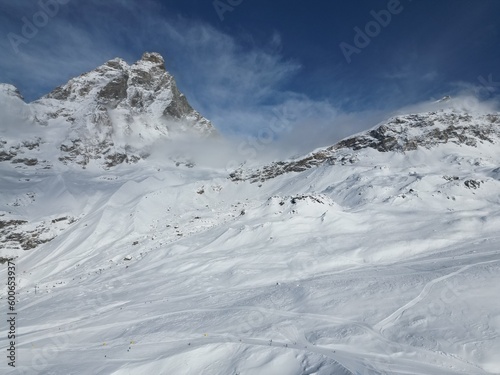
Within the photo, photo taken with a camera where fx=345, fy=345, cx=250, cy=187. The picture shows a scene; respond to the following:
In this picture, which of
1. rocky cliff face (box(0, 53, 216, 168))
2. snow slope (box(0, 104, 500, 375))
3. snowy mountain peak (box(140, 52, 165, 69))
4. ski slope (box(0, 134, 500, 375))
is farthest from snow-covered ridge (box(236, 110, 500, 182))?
snowy mountain peak (box(140, 52, 165, 69))

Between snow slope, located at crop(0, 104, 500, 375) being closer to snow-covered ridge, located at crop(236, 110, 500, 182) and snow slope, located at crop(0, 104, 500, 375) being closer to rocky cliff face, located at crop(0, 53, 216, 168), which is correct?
snow-covered ridge, located at crop(236, 110, 500, 182)

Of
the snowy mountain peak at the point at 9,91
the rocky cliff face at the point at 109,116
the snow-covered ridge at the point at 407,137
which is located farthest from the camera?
the snowy mountain peak at the point at 9,91

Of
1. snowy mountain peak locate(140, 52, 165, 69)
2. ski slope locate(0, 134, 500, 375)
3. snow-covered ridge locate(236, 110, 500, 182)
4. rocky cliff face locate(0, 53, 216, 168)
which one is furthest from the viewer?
snowy mountain peak locate(140, 52, 165, 69)

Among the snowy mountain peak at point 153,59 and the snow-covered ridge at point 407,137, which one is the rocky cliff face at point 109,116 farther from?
the snow-covered ridge at point 407,137

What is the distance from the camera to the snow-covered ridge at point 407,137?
302 feet

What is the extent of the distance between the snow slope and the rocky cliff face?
1730 inches

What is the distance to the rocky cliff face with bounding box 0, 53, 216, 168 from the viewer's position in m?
116

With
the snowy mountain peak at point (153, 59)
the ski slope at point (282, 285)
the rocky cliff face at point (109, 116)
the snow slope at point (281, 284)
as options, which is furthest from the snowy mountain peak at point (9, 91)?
the ski slope at point (282, 285)

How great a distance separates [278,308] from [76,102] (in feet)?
491

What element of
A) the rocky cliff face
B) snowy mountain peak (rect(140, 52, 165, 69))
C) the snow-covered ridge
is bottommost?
the snow-covered ridge

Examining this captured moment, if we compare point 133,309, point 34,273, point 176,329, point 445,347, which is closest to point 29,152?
point 34,273

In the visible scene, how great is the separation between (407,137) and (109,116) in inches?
4201

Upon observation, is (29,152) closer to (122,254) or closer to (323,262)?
(122,254)

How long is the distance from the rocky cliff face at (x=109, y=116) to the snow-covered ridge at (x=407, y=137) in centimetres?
5416
